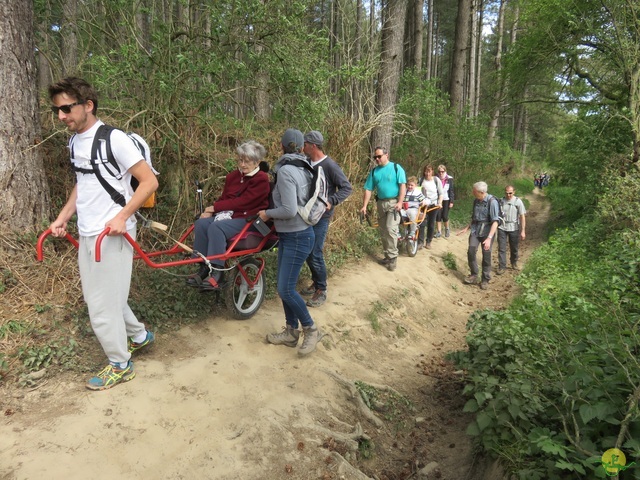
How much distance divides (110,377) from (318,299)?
2.93m

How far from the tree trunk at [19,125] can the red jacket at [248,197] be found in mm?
2037

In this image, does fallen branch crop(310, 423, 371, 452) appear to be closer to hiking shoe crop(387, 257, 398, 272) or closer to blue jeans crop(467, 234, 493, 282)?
hiking shoe crop(387, 257, 398, 272)

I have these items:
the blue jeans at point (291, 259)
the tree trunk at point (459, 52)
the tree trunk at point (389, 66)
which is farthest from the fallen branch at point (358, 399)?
the tree trunk at point (459, 52)

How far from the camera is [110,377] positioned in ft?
11.6

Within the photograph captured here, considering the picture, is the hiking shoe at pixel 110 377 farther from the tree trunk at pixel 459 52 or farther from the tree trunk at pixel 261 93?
the tree trunk at pixel 459 52

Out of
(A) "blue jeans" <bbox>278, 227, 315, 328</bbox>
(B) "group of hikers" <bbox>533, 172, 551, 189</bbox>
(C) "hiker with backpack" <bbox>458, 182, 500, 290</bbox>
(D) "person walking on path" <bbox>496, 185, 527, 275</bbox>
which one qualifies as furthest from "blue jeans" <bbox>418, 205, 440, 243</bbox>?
(B) "group of hikers" <bbox>533, 172, 551, 189</bbox>

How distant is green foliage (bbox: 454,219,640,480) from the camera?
2.41 m

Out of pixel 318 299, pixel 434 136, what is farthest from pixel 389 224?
pixel 434 136

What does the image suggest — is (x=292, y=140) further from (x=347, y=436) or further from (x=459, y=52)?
(x=459, y=52)

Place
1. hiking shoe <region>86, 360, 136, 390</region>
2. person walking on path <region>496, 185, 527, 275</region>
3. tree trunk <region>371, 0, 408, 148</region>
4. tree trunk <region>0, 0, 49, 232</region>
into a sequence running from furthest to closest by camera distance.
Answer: tree trunk <region>371, 0, 408, 148</region> < person walking on path <region>496, 185, 527, 275</region> < tree trunk <region>0, 0, 49, 232</region> < hiking shoe <region>86, 360, 136, 390</region>

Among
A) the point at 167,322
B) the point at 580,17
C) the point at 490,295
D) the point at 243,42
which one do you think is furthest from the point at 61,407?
the point at 580,17

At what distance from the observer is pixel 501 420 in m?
3.06

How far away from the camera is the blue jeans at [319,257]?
560cm

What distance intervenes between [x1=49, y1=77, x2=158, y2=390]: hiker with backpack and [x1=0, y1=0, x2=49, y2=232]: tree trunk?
1573 mm
